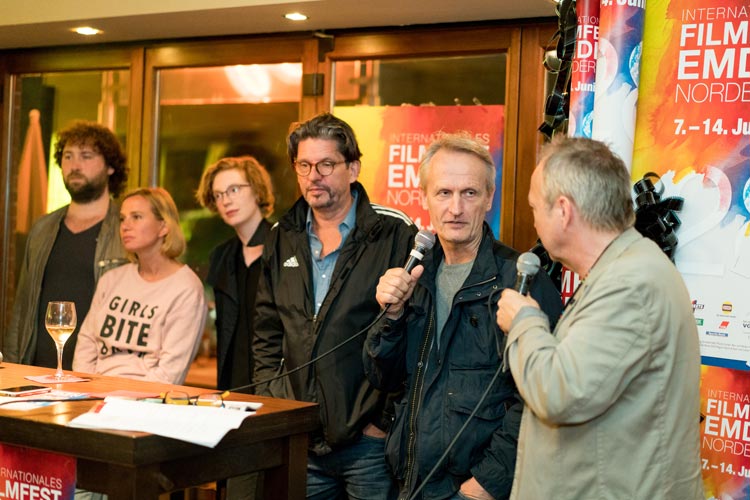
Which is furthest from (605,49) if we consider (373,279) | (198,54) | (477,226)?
(198,54)

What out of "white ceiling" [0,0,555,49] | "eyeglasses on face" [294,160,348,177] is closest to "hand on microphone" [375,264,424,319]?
"eyeglasses on face" [294,160,348,177]

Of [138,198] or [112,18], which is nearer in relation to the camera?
[138,198]

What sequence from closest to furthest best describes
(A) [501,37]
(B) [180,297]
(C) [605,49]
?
1. (C) [605,49]
2. (B) [180,297]
3. (A) [501,37]

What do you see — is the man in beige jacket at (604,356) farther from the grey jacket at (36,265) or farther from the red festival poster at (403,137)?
the grey jacket at (36,265)

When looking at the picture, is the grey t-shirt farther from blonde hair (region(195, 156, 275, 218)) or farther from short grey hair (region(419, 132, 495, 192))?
Result: blonde hair (region(195, 156, 275, 218))

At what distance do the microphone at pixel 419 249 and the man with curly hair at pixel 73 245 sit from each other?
2246 millimetres

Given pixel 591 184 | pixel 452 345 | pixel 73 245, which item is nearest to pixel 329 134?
pixel 452 345

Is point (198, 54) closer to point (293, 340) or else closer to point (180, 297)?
point (180, 297)

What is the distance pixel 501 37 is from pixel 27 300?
2.59 m

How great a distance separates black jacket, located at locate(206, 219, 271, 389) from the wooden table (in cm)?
109

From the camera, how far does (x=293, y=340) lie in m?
3.02

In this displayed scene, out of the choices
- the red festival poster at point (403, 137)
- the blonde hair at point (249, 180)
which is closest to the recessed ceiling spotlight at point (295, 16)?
the red festival poster at point (403, 137)

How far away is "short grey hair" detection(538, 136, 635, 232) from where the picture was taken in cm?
201

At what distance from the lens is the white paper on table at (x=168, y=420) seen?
2.22 meters
